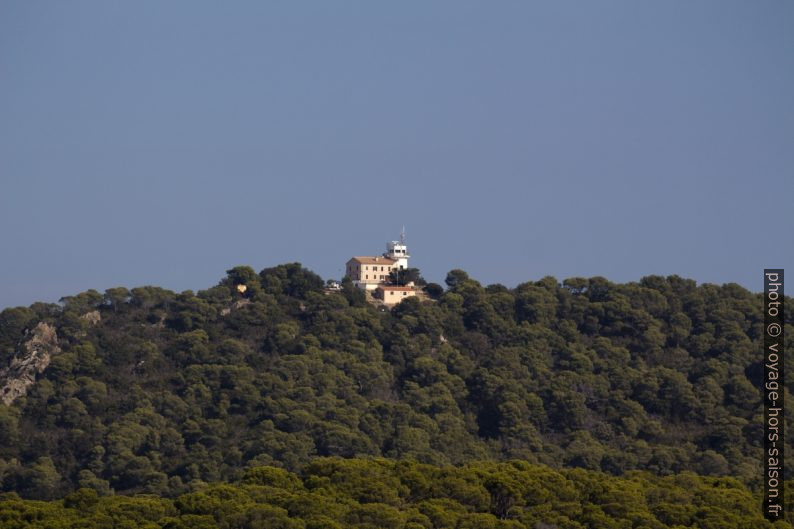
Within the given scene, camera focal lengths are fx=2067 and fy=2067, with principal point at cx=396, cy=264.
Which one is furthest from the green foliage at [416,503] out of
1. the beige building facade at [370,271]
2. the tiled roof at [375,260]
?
the tiled roof at [375,260]

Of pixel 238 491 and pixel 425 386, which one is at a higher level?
pixel 425 386

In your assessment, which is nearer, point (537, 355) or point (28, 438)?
point (28, 438)

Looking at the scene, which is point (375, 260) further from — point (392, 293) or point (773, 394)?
point (773, 394)

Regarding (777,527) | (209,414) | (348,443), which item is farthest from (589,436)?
(777,527)

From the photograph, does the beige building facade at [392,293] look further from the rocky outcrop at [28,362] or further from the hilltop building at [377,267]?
the rocky outcrop at [28,362]

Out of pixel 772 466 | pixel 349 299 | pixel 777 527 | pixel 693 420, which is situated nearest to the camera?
pixel 777 527

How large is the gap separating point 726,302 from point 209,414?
27664mm

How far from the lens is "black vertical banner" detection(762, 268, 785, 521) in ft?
265

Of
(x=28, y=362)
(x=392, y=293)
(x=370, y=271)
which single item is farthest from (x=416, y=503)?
(x=370, y=271)

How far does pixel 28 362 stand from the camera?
97875mm

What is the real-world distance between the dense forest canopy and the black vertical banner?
958 mm

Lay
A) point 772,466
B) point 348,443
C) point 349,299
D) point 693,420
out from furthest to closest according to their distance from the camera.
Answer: point 349,299
point 693,420
point 348,443
point 772,466

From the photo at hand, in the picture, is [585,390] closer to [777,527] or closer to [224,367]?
[224,367]

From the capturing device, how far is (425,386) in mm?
98750
